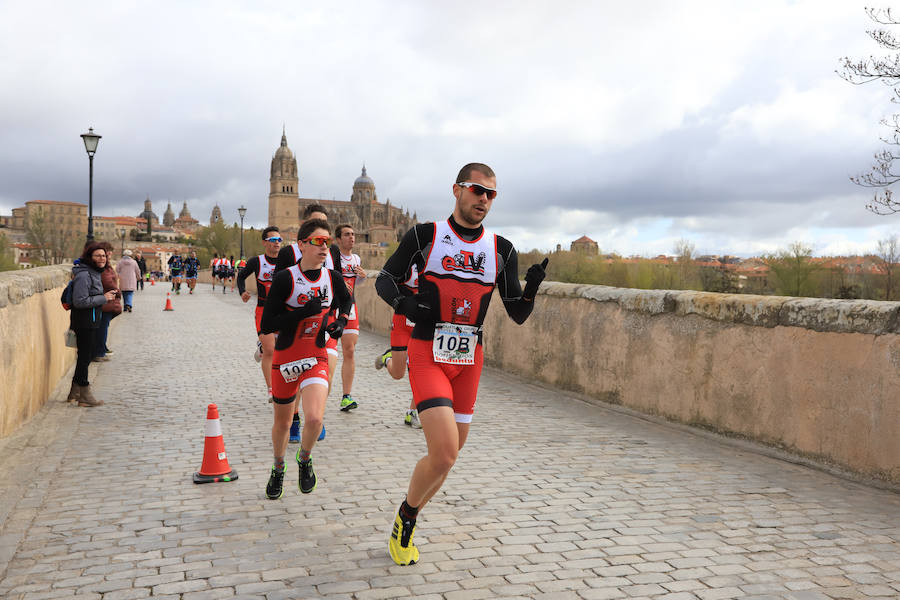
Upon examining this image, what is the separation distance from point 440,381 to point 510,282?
2.43 ft

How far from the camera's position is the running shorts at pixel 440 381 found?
3898 millimetres

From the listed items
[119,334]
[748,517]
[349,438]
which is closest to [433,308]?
[748,517]

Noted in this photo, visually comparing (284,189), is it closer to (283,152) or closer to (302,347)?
(283,152)

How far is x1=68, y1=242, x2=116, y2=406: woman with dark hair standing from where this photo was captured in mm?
8305

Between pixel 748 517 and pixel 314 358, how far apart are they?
3083 millimetres

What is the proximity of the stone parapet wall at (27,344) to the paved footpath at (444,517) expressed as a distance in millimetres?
256

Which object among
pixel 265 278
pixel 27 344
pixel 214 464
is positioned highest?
pixel 265 278

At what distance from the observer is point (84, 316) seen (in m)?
8.38

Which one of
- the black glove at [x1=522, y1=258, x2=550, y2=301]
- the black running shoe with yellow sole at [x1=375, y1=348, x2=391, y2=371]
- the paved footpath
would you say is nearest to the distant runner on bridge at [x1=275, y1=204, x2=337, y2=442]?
the paved footpath

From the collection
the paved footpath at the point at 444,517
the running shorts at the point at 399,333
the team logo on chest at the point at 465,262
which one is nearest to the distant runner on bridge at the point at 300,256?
the running shorts at the point at 399,333

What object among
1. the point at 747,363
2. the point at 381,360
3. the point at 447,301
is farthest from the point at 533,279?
the point at 381,360

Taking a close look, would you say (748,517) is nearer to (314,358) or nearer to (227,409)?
(314,358)

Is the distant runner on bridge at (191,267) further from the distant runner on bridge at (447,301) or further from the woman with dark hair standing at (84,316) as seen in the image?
the distant runner on bridge at (447,301)

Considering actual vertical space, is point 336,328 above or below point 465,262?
below
